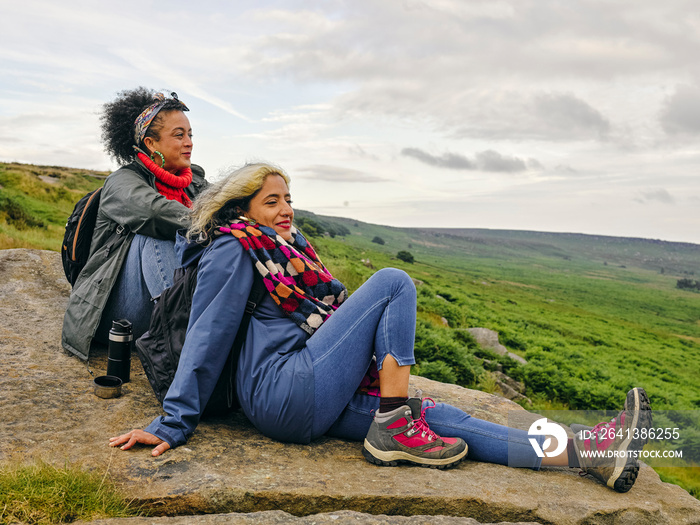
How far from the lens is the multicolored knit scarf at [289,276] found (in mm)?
2869

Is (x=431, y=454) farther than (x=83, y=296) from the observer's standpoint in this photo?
No

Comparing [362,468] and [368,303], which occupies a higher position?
[368,303]

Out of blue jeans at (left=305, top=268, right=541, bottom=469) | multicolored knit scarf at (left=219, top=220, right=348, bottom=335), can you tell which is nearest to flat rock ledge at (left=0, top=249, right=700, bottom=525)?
blue jeans at (left=305, top=268, right=541, bottom=469)

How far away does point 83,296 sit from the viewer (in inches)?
152

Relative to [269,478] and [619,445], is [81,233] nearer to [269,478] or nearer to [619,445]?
[269,478]

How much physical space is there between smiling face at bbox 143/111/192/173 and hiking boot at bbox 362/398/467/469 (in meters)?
2.99

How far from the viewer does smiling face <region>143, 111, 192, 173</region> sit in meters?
4.27

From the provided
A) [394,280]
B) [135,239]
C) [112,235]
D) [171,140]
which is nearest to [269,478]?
[394,280]

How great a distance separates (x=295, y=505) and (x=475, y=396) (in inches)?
104

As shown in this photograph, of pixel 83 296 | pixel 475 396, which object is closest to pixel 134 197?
pixel 83 296

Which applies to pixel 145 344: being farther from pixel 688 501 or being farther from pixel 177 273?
pixel 688 501

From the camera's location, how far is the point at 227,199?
312 cm

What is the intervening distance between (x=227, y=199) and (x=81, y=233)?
1781mm

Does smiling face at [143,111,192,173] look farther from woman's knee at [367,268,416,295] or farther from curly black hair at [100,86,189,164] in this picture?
woman's knee at [367,268,416,295]
